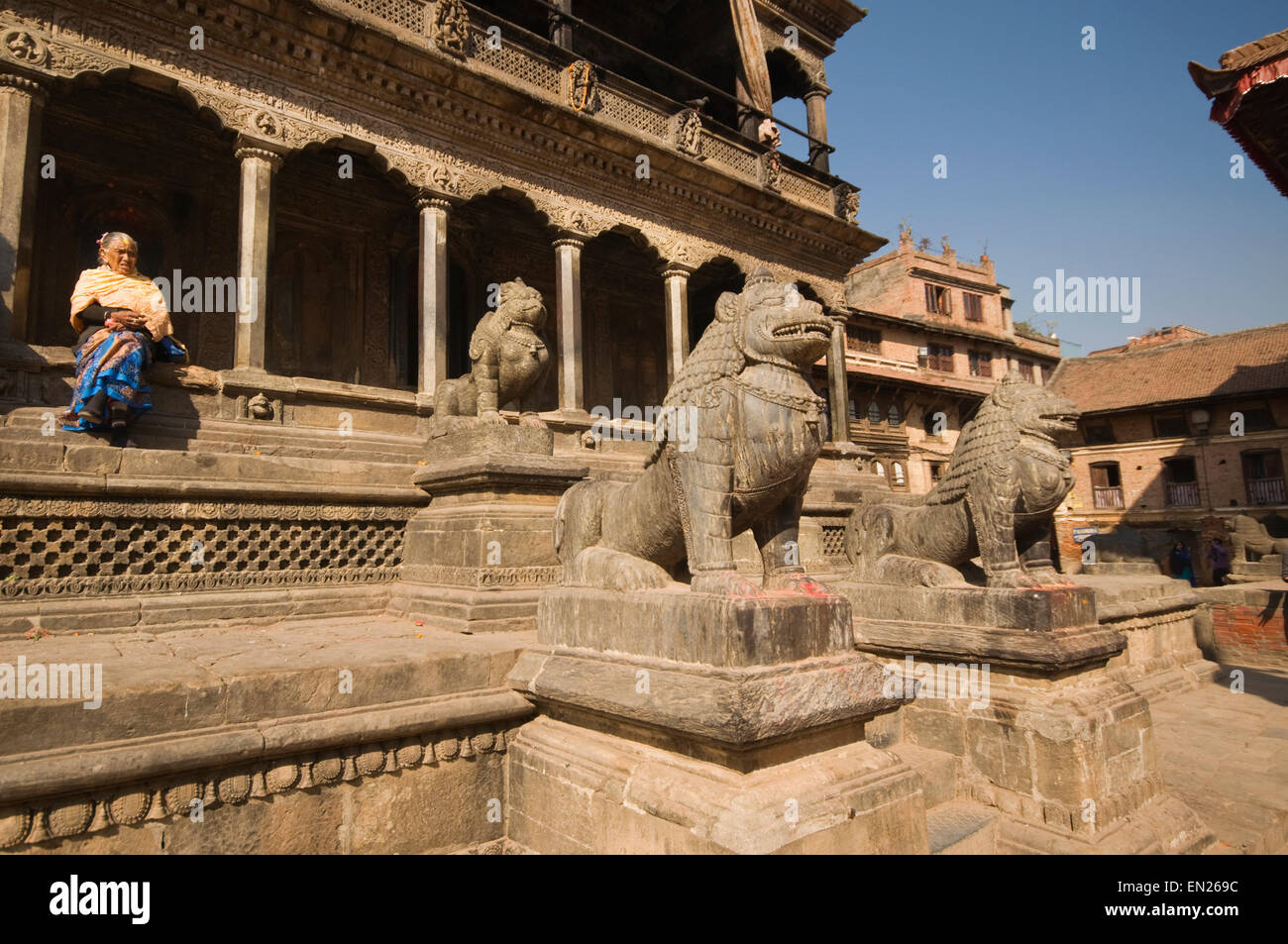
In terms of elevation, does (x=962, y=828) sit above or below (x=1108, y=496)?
below

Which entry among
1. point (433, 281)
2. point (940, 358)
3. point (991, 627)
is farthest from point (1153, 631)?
point (940, 358)

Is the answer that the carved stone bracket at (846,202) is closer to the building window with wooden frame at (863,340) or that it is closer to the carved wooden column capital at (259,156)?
the carved wooden column capital at (259,156)

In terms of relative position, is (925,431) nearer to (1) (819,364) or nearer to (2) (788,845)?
(1) (819,364)

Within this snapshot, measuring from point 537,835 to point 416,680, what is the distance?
0.88m

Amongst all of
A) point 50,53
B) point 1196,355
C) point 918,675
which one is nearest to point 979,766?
point 918,675

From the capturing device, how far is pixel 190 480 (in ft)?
17.4

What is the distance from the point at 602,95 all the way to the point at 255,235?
6380mm

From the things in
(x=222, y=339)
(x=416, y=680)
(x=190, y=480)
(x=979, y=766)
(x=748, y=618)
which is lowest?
(x=979, y=766)

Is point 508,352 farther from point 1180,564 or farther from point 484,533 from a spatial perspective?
point 1180,564

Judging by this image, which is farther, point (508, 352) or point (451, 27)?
point (451, 27)

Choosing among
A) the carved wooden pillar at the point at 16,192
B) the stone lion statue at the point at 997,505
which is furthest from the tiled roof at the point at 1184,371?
the carved wooden pillar at the point at 16,192

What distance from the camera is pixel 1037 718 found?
405cm

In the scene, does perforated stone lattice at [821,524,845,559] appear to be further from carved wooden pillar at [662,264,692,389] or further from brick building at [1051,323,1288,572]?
brick building at [1051,323,1288,572]

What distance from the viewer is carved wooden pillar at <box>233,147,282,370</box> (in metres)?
8.80
